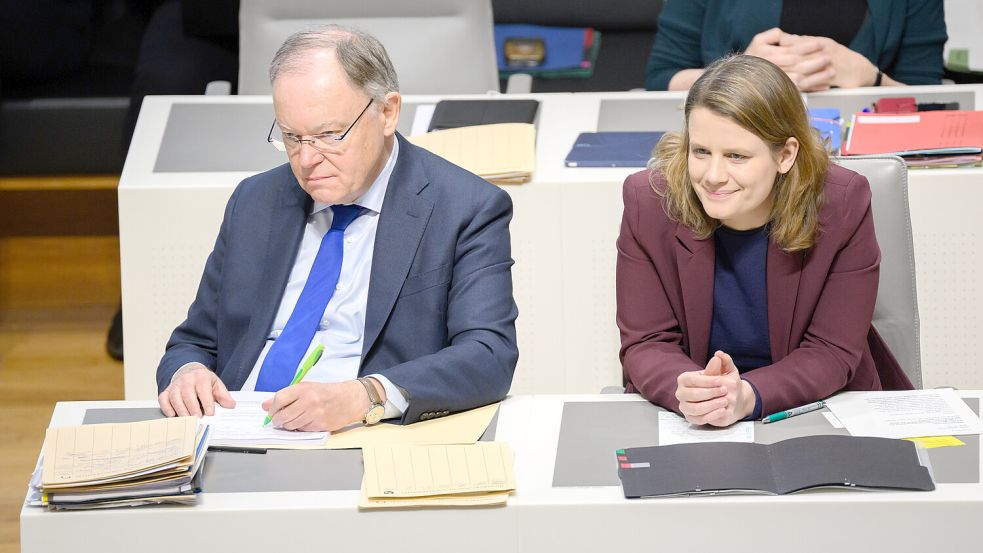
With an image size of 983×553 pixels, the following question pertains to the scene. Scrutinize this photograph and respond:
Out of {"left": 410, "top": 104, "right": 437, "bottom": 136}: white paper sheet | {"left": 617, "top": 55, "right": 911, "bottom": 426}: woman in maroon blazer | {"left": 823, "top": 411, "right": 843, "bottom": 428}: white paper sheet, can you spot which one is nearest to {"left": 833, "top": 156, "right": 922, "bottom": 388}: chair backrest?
{"left": 617, "top": 55, "right": 911, "bottom": 426}: woman in maroon blazer

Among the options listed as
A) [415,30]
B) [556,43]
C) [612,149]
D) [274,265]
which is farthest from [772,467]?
[556,43]

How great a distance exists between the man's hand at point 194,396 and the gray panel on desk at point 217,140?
1.05 metres

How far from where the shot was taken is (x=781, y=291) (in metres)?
2.12

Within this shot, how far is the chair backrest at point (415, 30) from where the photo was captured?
142 inches

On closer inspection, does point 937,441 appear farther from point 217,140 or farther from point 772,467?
point 217,140

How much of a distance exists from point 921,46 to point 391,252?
77.9 inches

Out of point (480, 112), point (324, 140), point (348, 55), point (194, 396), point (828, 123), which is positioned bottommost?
point (194, 396)

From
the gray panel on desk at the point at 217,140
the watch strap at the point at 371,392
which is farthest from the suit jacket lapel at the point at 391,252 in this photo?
the gray panel on desk at the point at 217,140

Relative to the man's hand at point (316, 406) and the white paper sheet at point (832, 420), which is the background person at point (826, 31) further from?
the man's hand at point (316, 406)

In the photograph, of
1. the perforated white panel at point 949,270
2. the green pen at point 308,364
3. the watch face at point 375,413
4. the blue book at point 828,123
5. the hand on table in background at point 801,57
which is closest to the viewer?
the watch face at point 375,413

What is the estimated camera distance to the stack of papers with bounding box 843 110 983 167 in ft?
8.98

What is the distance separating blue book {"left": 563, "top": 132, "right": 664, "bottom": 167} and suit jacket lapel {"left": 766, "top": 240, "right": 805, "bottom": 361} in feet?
2.35

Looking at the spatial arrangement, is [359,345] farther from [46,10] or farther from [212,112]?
[46,10]

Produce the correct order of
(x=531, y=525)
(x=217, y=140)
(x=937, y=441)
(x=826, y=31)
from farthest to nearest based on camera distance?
(x=826, y=31), (x=217, y=140), (x=937, y=441), (x=531, y=525)
